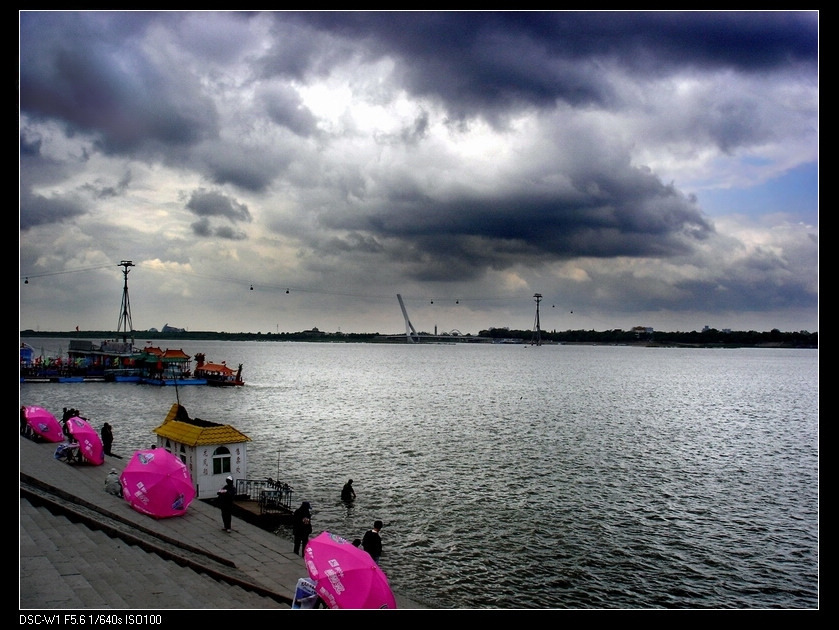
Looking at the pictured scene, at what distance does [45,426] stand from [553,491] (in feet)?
92.3

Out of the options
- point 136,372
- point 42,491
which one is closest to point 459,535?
point 42,491

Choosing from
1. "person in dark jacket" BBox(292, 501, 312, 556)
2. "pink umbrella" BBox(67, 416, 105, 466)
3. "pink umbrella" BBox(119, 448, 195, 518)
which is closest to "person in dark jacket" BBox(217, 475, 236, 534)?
"pink umbrella" BBox(119, 448, 195, 518)

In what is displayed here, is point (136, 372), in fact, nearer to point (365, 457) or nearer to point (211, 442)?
point (365, 457)

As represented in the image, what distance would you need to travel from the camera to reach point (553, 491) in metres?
31.8

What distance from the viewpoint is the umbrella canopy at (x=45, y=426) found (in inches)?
1261

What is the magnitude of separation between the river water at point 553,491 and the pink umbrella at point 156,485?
466cm

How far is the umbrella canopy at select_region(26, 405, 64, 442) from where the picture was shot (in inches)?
1261

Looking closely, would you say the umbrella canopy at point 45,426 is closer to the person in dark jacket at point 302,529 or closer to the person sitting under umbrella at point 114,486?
the person sitting under umbrella at point 114,486

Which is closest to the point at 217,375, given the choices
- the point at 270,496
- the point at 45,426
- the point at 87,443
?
the point at 45,426

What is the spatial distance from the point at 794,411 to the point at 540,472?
53.4 m

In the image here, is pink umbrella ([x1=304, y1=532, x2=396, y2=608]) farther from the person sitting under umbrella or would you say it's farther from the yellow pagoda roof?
the yellow pagoda roof

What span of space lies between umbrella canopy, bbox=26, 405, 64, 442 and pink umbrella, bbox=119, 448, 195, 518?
15.3 metres

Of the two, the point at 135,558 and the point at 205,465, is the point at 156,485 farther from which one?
the point at 135,558
